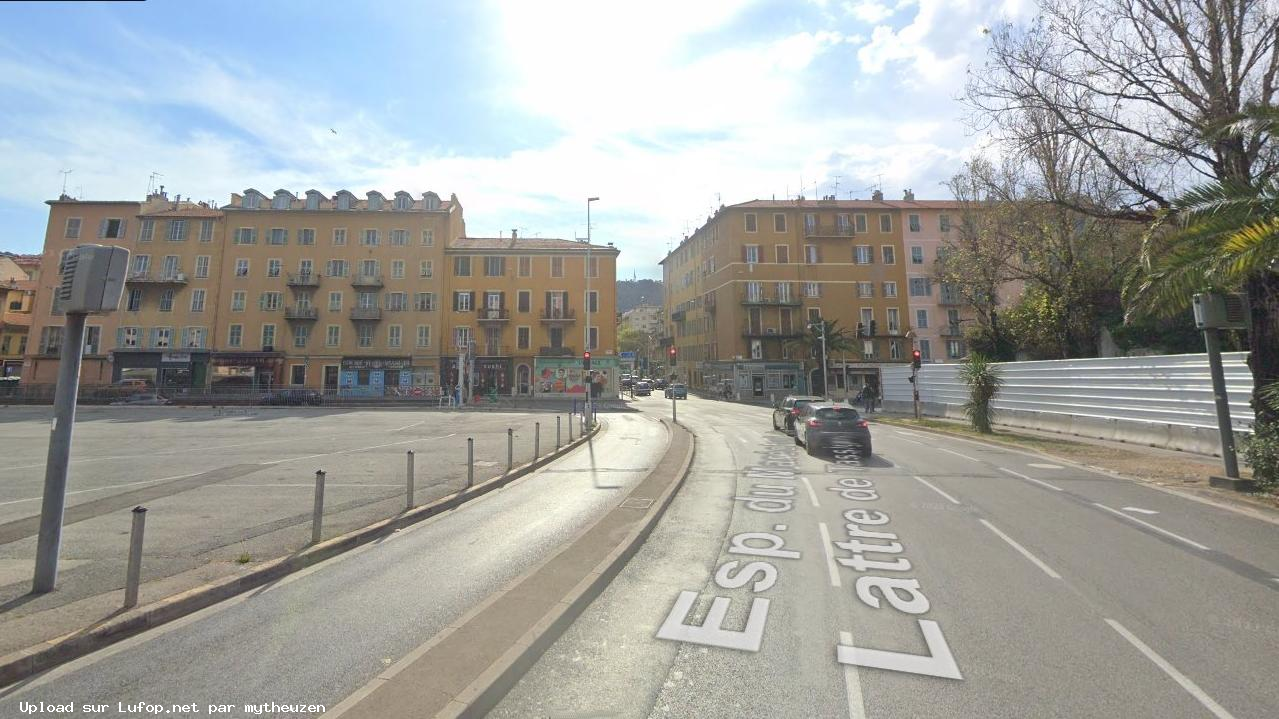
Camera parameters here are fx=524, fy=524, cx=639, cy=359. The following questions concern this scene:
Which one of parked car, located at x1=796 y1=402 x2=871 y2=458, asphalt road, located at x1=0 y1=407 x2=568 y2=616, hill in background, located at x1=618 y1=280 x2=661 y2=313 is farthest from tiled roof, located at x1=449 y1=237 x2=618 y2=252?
hill in background, located at x1=618 y1=280 x2=661 y2=313

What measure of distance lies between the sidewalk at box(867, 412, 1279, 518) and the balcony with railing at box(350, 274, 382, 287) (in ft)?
149

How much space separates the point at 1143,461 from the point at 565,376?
40.1 m

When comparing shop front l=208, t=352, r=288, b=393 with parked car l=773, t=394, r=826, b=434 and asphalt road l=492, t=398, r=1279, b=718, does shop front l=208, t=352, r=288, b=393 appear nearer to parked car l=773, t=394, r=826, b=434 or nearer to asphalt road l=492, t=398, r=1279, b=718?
parked car l=773, t=394, r=826, b=434

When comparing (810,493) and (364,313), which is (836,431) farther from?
(364,313)

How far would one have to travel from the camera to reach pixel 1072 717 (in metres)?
3.22

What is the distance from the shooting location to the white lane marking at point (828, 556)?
557 centimetres

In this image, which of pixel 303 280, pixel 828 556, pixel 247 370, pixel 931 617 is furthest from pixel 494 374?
pixel 931 617

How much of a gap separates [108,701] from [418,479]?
778 cm

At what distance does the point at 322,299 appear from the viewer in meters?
46.5

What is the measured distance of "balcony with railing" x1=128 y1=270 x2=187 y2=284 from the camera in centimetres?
4450

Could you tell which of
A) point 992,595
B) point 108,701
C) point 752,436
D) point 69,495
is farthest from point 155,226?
point 992,595

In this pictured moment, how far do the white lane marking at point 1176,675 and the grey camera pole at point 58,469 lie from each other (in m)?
9.07

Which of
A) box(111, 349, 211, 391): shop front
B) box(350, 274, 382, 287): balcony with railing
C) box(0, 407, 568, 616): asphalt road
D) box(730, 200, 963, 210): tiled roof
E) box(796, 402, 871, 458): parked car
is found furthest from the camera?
box(730, 200, 963, 210): tiled roof

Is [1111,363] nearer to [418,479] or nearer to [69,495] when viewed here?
[418,479]
